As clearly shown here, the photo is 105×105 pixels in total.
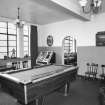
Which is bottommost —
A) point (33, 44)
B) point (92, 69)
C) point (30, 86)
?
point (92, 69)

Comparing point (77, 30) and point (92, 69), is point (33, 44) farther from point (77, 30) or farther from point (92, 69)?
point (92, 69)

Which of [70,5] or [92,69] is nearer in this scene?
[70,5]

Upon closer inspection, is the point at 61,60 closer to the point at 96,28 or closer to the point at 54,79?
the point at 96,28

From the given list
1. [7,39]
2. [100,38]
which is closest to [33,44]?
[7,39]

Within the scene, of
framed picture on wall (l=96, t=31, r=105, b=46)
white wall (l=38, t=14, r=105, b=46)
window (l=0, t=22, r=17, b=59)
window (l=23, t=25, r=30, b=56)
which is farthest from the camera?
window (l=23, t=25, r=30, b=56)

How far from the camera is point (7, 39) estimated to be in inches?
278

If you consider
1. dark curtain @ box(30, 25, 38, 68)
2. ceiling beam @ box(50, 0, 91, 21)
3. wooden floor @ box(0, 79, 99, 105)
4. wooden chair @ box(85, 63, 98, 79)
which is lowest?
wooden floor @ box(0, 79, 99, 105)

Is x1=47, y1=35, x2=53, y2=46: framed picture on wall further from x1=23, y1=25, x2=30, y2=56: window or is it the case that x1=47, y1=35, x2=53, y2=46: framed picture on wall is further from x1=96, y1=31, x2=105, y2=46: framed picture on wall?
x1=96, y1=31, x2=105, y2=46: framed picture on wall

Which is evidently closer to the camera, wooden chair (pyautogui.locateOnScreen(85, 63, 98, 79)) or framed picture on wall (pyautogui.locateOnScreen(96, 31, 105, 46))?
framed picture on wall (pyautogui.locateOnScreen(96, 31, 105, 46))

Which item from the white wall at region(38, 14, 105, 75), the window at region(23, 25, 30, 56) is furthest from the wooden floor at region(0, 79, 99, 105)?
the window at region(23, 25, 30, 56)

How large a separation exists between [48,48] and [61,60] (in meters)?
1.32

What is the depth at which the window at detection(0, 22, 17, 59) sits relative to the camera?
22.4 ft

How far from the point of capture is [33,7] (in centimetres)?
465

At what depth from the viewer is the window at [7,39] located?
6.84 meters
